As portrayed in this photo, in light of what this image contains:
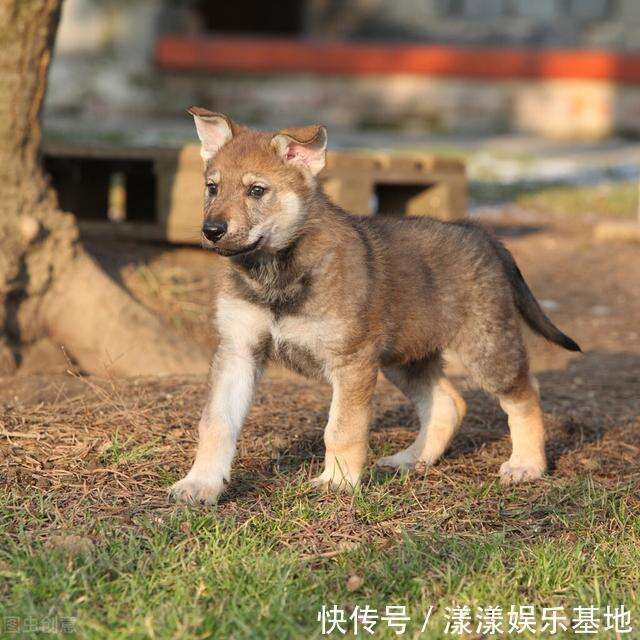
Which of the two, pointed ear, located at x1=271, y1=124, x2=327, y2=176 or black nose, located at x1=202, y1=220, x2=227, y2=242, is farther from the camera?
pointed ear, located at x1=271, y1=124, x2=327, y2=176

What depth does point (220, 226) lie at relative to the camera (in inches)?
161

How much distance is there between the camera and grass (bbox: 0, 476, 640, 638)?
3381mm

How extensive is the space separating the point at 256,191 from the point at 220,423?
896 mm

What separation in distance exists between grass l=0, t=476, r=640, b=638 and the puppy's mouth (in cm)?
93

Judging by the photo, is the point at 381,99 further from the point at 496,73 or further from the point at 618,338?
the point at 618,338

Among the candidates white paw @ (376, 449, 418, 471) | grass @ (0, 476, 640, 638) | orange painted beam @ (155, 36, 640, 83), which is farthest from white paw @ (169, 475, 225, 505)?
orange painted beam @ (155, 36, 640, 83)

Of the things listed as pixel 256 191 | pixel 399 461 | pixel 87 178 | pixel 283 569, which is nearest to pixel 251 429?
pixel 399 461

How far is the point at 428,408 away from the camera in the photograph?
17.0 ft

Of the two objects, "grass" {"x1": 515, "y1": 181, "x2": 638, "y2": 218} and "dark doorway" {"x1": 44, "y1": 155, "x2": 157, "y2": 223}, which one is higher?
"dark doorway" {"x1": 44, "y1": 155, "x2": 157, "y2": 223}

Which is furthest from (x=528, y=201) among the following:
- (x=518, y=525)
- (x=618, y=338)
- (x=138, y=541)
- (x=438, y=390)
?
(x=138, y=541)

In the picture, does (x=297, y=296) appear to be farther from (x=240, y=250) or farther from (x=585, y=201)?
(x=585, y=201)

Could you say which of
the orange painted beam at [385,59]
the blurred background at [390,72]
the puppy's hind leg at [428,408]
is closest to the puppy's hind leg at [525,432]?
the puppy's hind leg at [428,408]

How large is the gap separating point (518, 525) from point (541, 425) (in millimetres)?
862

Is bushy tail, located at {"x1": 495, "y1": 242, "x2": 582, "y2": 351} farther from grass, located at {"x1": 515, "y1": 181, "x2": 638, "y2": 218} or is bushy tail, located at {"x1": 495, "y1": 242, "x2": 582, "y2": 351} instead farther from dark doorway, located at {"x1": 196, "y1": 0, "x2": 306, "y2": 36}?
dark doorway, located at {"x1": 196, "y1": 0, "x2": 306, "y2": 36}
